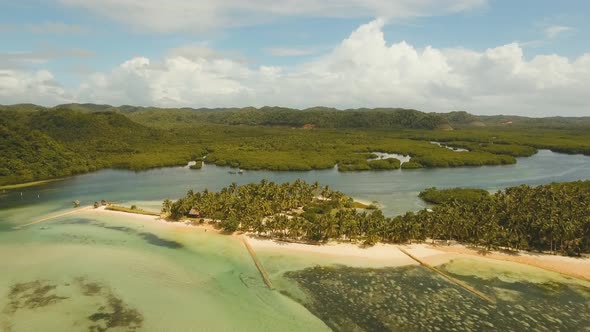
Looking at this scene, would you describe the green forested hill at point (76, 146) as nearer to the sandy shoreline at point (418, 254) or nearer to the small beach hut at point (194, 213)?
the small beach hut at point (194, 213)

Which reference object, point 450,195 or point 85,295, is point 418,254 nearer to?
point 450,195

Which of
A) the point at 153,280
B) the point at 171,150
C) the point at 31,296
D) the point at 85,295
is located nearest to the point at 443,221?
the point at 153,280

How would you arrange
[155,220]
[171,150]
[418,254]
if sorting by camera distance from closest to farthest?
[418,254] < [155,220] < [171,150]

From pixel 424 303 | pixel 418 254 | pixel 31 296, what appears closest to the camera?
pixel 424 303

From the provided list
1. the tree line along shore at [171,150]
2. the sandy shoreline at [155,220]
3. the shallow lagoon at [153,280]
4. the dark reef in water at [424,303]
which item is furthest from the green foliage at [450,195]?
the sandy shoreline at [155,220]

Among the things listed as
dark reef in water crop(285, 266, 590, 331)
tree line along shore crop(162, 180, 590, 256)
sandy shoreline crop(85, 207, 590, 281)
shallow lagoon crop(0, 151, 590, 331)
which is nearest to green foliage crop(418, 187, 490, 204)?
shallow lagoon crop(0, 151, 590, 331)

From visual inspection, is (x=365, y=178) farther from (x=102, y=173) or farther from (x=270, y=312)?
(x=102, y=173)

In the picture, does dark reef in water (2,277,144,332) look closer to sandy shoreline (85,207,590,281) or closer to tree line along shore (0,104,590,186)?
sandy shoreline (85,207,590,281)
